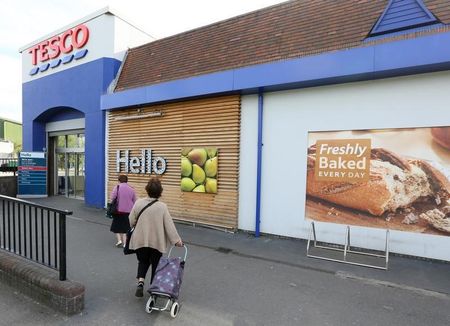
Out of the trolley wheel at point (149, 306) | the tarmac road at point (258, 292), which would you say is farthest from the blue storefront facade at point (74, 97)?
the trolley wheel at point (149, 306)

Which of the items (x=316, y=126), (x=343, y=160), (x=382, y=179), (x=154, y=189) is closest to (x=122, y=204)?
(x=154, y=189)


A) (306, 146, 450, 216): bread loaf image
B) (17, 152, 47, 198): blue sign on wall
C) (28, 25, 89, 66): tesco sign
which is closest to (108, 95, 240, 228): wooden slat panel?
(306, 146, 450, 216): bread loaf image

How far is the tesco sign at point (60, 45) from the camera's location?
1116cm

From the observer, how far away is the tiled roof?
20.7ft

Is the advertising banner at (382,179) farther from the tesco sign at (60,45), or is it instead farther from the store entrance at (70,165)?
the store entrance at (70,165)

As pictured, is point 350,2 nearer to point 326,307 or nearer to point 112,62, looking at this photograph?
point 326,307

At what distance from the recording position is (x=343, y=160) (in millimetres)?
6359

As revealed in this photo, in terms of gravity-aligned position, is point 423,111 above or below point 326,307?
above

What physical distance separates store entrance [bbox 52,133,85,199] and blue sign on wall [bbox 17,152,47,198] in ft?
2.63

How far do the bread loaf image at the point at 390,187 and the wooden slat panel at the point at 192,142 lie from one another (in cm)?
235

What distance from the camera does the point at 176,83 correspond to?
8.22 m

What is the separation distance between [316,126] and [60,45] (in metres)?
10.7

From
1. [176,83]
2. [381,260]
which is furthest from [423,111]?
[176,83]

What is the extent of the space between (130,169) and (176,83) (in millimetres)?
3289
